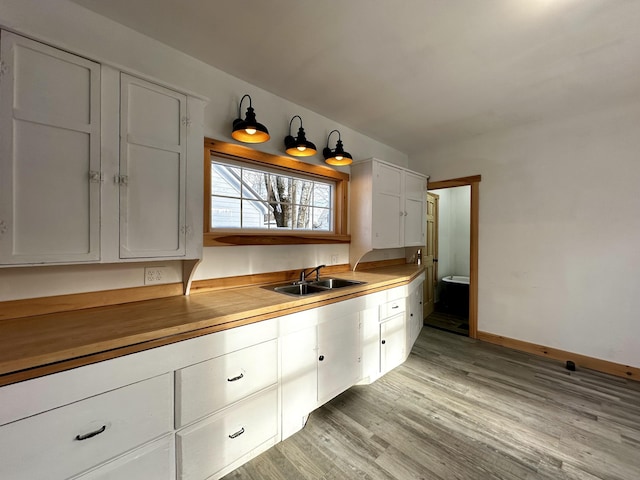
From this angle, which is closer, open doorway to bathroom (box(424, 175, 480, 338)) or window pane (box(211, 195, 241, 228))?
window pane (box(211, 195, 241, 228))

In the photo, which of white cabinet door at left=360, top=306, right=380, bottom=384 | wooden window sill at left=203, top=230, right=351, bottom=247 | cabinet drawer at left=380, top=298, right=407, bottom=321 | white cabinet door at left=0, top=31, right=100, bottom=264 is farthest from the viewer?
cabinet drawer at left=380, top=298, right=407, bottom=321

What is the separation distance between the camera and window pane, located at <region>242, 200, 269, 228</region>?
2301 millimetres

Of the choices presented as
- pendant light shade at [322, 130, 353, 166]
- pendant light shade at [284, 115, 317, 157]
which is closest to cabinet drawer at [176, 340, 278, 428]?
pendant light shade at [284, 115, 317, 157]

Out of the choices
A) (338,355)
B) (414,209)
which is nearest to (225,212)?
(338,355)

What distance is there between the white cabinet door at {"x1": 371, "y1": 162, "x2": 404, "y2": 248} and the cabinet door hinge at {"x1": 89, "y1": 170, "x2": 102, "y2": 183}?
2.29 m

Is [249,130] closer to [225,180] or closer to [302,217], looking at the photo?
[225,180]

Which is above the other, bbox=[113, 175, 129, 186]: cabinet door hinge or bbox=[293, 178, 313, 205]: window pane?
bbox=[293, 178, 313, 205]: window pane

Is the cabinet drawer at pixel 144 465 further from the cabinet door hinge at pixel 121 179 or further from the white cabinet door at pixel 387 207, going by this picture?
the white cabinet door at pixel 387 207

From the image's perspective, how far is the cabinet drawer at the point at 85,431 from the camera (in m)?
0.91

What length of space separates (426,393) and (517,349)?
1707mm

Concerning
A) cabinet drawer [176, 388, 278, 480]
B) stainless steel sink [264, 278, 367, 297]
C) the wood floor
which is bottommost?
the wood floor

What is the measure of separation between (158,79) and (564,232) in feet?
12.7

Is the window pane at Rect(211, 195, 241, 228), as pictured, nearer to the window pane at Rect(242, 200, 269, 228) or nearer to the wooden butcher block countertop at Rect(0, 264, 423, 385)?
the window pane at Rect(242, 200, 269, 228)

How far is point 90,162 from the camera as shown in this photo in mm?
1316
